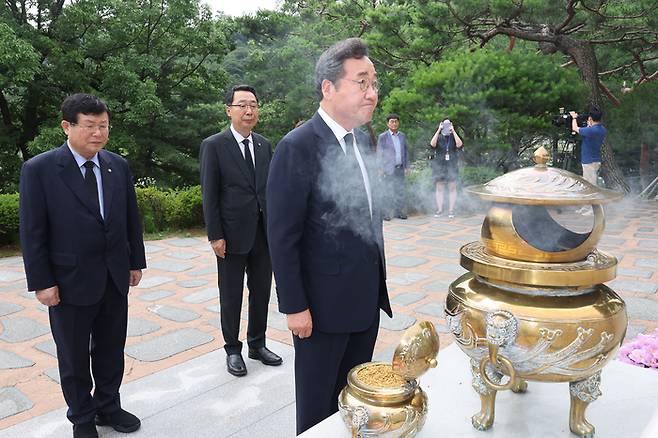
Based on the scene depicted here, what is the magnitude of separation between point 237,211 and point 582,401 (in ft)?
7.64

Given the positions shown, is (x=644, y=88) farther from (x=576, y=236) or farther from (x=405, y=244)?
(x=576, y=236)

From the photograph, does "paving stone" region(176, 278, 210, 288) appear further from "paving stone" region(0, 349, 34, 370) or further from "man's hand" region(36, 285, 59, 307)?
"man's hand" region(36, 285, 59, 307)

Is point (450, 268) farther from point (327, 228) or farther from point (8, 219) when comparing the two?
point (8, 219)

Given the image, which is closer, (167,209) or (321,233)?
(321,233)

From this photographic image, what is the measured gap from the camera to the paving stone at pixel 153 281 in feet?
18.9

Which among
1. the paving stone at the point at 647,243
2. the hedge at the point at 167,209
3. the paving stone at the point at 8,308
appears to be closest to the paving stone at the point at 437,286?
the paving stone at the point at 647,243

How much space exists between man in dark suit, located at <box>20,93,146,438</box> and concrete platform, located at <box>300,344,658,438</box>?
146cm

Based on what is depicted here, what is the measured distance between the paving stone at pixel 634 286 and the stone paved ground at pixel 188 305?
10 millimetres

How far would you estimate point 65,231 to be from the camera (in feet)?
8.84

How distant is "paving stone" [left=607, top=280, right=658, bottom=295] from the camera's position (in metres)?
5.32

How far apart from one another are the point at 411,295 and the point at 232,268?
229 centimetres

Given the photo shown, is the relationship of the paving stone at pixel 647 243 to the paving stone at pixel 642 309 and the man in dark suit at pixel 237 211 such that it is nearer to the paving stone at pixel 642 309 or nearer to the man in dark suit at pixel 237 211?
the paving stone at pixel 642 309


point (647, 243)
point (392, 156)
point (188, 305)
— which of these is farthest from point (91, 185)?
point (647, 243)

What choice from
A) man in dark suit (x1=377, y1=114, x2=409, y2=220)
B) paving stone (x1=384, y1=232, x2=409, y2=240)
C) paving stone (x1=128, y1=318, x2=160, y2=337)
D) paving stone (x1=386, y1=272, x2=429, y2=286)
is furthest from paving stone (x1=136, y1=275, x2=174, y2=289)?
man in dark suit (x1=377, y1=114, x2=409, y2=220)
